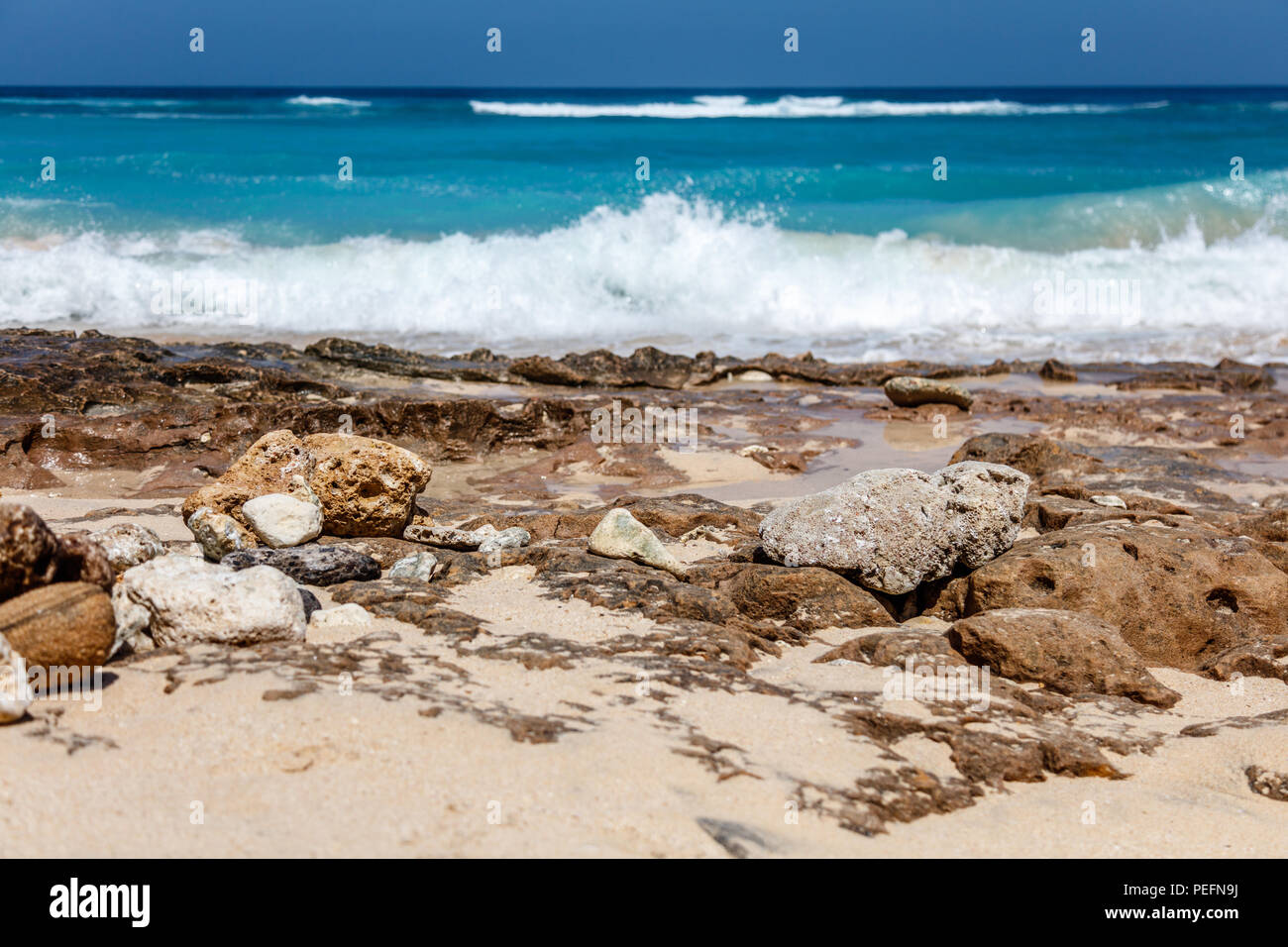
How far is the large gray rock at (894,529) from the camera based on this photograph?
14.0 ft

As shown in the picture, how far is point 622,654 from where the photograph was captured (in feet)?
11.4

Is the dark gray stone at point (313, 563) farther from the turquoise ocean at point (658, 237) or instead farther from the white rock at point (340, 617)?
the turquoise ocean at point (658, 237)

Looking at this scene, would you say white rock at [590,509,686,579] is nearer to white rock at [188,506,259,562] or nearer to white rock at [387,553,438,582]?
white rock at [387,553,438,582]

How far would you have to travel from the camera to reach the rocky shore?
2434 mm

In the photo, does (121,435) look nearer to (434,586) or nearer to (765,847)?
(434,586)

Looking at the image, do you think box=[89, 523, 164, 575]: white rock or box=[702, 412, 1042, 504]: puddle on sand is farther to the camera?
box=[702, 412, 1042, 504]: puddle on sand

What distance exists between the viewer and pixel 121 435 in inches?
265

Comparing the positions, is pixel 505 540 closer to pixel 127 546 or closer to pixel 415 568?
pixel 415 568

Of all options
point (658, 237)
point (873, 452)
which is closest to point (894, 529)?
point (873, 452)

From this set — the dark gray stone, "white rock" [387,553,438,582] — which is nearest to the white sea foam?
"white rock" [387,553,438,582]

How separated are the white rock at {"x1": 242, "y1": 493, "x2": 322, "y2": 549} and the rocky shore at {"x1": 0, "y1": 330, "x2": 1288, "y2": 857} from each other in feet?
0.05
